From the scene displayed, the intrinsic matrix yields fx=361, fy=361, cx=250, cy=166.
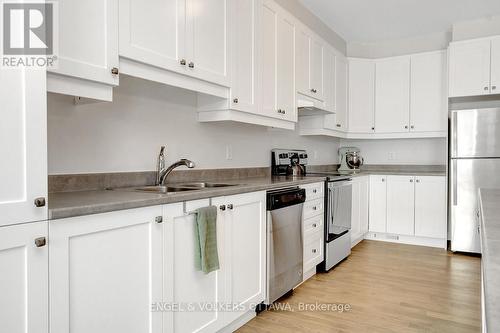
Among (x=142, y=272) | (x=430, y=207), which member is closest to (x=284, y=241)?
(x=142, y=272)

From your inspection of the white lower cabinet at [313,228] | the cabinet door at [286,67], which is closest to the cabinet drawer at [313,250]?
the white lower cabinet at [313,228]

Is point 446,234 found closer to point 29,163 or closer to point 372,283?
point 372,283

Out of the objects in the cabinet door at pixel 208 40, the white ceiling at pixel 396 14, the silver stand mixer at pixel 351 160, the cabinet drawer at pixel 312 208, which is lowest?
the cabinet drawer at pixel 312 208

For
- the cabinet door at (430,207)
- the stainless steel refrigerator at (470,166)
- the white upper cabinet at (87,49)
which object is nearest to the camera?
the white upper cabinet at (87,49)

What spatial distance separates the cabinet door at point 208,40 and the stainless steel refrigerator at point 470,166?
115 inches

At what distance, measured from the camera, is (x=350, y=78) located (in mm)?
4871

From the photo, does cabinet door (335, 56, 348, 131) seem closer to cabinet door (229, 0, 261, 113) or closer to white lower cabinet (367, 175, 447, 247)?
white lower cabinet (367, 175, 447, 247)

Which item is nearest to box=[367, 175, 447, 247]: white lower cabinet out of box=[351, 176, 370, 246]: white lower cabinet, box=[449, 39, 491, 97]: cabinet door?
box=[351, 176, 370, 246]: white lower cabinet

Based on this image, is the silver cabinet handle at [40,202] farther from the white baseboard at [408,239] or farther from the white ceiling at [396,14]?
the white baseboard at [408,239]

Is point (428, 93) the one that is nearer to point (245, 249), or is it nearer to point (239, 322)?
point (245, 249)

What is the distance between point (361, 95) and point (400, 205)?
61.1 inches

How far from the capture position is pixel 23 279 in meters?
1.13

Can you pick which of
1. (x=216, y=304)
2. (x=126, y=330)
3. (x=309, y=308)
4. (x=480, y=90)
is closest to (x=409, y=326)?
(x=309, y=308)

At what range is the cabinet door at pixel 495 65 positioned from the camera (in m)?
3.99
